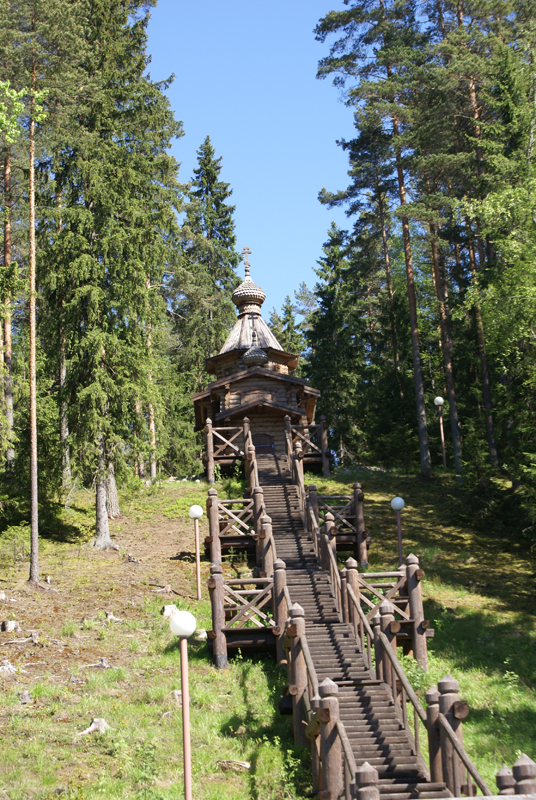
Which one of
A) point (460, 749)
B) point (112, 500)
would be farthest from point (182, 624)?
point (112, 500)

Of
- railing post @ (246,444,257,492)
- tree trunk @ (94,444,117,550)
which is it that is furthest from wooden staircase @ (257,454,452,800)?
tree trunk @ (94,444,117,550)

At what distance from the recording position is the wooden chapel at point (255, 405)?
24656mm

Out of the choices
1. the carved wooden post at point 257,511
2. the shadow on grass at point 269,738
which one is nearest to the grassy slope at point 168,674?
the shadow on grass at point 269,738

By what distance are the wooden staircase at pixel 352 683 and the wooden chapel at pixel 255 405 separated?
5.93 meters

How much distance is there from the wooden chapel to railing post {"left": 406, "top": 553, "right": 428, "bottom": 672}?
8651mm

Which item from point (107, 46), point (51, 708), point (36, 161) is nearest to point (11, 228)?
point (36, 161)

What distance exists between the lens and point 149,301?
2216 cm

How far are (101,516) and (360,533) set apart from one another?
22.5 feet

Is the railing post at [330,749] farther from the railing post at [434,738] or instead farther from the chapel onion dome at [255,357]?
the chapel onion dome at [255,357]

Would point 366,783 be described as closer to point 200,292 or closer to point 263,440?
point 263,440

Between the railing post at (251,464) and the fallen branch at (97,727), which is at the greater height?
the railing post at (251,464)

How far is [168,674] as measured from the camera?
12.2 metres

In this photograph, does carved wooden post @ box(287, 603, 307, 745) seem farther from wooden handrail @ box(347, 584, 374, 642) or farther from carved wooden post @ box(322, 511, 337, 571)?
carved wooden post @ box(322, 511, 337, 571)

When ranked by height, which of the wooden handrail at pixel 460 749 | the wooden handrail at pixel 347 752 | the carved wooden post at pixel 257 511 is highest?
the carved wooden post at pixel 257 511
